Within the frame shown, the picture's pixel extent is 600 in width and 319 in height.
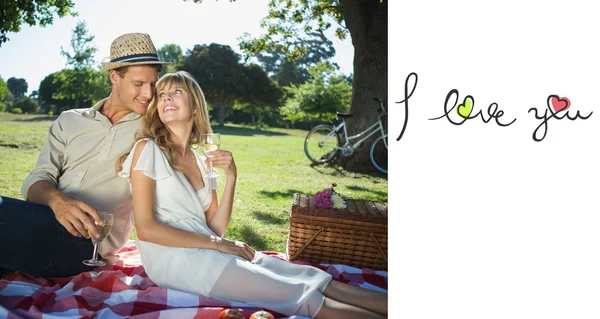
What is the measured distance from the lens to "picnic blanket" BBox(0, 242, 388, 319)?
7.23ft

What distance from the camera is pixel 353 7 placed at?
32.3 feet

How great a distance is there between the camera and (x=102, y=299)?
2432 millimetres

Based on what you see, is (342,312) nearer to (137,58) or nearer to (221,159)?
(221,159)

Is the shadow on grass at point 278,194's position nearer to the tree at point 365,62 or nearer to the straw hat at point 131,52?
the tree at point 365,62

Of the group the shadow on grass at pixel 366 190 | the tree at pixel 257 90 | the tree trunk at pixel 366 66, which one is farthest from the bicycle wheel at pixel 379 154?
the tree at pixel 257 90

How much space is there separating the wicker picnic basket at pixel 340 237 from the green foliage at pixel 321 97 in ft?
53.6

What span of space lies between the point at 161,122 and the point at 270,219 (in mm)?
2769

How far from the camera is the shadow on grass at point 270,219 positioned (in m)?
5.08

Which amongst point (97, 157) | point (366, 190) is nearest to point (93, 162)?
point (97, 157)

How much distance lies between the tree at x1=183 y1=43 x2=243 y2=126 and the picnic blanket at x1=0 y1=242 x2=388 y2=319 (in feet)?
112
